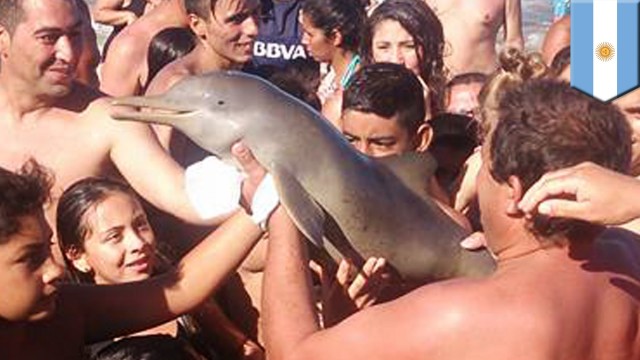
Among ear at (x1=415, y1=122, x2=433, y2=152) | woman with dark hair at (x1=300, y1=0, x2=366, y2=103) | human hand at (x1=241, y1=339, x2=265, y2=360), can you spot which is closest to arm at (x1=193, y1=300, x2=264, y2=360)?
human hand at (x1=241, y1=339, x2=265, y2=360)

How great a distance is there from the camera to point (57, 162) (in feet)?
15.1

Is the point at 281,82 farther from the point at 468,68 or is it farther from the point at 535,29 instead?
the point at 535,29

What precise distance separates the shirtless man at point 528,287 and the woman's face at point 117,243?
47.3 inches

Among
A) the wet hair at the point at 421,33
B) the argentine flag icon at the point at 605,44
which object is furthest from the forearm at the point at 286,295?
the wet hair at the point at 421,33

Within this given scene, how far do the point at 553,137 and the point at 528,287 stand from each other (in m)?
0.29

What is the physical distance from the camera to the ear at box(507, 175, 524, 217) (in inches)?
A: 106

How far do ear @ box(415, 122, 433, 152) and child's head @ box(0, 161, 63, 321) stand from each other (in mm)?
1457

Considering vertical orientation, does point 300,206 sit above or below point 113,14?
above

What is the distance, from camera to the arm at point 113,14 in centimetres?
838

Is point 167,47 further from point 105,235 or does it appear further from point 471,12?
point 105,235

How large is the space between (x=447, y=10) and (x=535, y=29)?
649 cm

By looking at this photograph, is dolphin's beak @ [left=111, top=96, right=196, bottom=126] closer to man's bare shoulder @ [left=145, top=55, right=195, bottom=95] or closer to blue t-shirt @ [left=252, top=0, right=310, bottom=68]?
man's bare shoulder @ [left=145, top=55, right=195, bottom=95]

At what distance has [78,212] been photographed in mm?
3988

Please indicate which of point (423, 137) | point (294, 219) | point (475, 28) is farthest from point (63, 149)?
point (475, 28)
